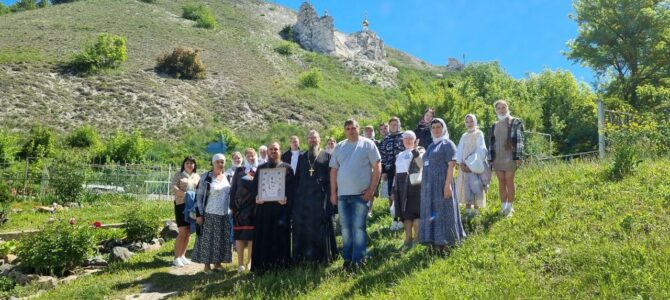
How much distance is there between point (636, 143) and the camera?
10336 mm

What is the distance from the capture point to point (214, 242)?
748 cm

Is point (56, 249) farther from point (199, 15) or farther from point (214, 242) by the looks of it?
point (199, 15)

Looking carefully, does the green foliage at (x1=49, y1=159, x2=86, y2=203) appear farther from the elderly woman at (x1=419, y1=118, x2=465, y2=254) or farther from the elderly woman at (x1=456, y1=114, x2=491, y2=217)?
the elderly woman at (x1=419, y1=118, x2=465, y2=254)

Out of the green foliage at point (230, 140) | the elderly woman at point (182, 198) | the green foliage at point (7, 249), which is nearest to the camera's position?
the elderly woman at point (182, 198)

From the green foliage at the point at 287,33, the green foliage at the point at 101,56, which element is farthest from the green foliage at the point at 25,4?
the green foliage at the point at 101,56

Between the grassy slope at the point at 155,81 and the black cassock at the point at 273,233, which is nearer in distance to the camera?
the black cassock at the point at 273,233

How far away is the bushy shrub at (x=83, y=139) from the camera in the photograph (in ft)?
87.9

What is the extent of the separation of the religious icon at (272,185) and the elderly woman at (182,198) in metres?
1.71

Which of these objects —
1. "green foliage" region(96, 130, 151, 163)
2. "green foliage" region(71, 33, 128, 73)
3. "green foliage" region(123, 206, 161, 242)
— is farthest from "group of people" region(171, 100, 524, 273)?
"green foliage" region(71, 33, 128, 73)

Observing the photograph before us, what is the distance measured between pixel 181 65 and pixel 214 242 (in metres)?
36.5

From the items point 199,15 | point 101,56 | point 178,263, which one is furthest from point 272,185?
point 199,15

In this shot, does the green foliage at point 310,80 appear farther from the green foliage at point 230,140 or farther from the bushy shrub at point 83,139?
the bushy shrub at point 83,139

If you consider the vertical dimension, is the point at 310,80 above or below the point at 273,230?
above

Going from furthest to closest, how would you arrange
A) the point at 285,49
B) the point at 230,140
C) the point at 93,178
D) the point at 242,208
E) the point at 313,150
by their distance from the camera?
1. the point at 285,49
2. the point at 230,140
3. the point at 93,178
4. the point at 242,208
5. the point at 313,150
